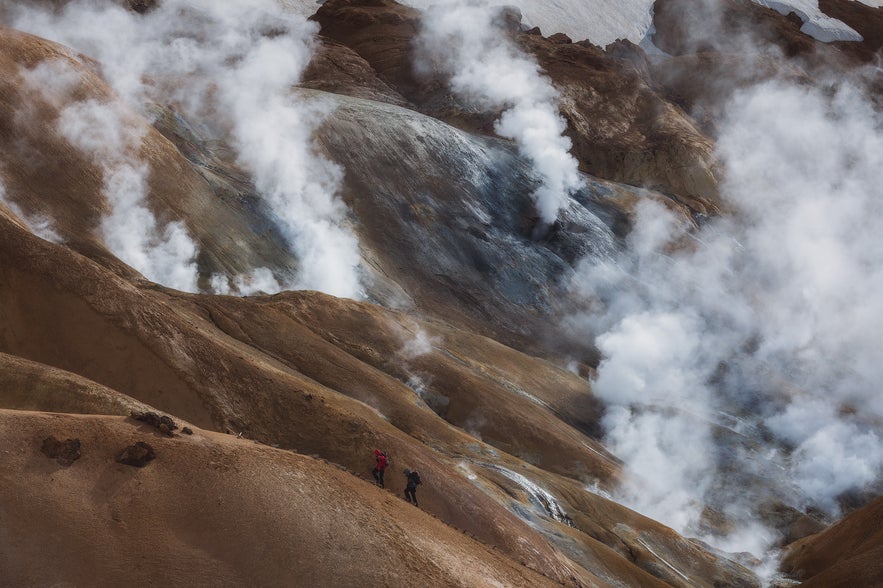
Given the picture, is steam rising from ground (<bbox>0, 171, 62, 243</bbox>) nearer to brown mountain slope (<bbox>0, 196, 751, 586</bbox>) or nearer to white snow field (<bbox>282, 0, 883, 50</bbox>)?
brown mountain slope (<bbox>0, 196, 751, 586</bbox>)

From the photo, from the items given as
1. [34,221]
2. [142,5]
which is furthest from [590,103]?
[34,221]

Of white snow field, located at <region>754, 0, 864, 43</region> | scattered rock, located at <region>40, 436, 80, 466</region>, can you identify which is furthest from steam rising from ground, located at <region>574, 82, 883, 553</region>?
scattered rock, located at <region>40, 436, 80, 466</region>

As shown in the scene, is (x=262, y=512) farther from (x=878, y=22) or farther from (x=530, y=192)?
(x=878, y=22)

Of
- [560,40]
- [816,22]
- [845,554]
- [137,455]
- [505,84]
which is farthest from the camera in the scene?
[816,22]

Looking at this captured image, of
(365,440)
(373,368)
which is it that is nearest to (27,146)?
(373,368)

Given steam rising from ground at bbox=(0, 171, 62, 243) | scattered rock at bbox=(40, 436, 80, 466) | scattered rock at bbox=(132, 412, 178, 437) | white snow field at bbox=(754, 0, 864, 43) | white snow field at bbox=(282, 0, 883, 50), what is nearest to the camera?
scattered rock at bbox=(40, 436, 80, 466)

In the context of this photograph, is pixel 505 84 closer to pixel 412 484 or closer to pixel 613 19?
pixel 613 19
